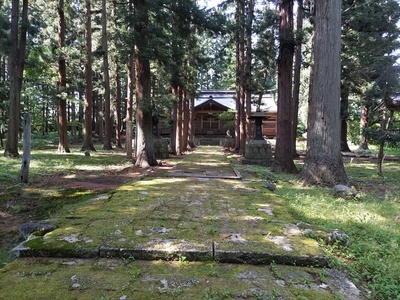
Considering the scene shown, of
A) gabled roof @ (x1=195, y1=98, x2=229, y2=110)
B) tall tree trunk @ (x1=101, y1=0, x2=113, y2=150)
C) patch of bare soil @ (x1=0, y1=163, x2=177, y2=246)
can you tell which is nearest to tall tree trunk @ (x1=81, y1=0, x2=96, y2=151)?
tall tree trunk @ (x1=101, y1=0, x2=113, y2=150)

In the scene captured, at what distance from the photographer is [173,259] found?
2861 millimetres

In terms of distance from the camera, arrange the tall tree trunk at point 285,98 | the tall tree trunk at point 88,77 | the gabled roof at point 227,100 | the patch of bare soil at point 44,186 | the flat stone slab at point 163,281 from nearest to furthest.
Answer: the flat stone slab at point 163,281 < the patch of bare soil at point 44,186 < the tall tree trunk at point 285,98 < the tall tree trunk at point 88,77 < the gabled roof at point 227,100

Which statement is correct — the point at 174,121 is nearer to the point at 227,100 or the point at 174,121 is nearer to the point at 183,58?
the point at 183,58

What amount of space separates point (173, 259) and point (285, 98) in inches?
325

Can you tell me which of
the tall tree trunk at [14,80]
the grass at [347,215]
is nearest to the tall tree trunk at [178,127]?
the tall tree trunk at [14,80]

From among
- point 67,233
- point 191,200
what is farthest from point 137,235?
point 191,200

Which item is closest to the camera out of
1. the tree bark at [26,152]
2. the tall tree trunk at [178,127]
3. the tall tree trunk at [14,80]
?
the tree bark at [26,152]

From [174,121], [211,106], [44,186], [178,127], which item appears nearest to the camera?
[44,186]

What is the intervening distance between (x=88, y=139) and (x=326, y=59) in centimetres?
1355

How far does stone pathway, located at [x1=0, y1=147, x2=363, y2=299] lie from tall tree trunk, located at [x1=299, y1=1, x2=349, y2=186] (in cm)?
346

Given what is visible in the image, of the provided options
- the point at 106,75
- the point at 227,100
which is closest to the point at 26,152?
the point at 106,75

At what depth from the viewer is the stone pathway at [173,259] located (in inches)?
89.4

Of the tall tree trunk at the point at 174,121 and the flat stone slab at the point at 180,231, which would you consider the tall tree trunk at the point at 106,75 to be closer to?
the tall tree trunk at the point at 174,121

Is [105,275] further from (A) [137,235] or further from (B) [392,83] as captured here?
(B) [392,83]
